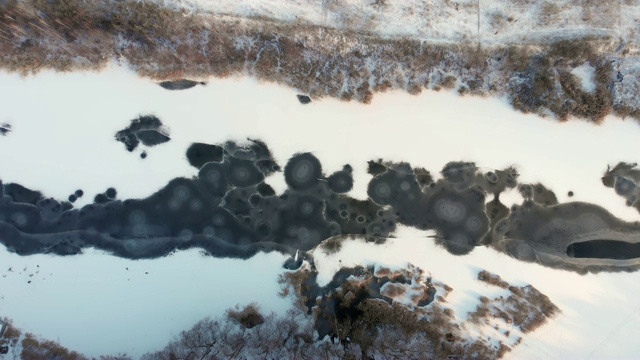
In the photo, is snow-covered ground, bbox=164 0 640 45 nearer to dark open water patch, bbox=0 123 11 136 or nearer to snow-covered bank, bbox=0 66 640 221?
snow-covered bank, bbox=0 66 640 221

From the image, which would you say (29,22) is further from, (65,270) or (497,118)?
(497,118)

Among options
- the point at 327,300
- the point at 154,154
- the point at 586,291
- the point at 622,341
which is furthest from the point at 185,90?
the point at 622,341

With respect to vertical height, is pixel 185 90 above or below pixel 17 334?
above

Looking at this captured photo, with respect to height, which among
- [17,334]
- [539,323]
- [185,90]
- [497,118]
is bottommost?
[17,334]

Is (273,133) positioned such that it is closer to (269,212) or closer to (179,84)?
(269,212)

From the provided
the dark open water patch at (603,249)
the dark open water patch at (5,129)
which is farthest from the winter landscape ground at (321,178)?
the dark open water patch at (5,129)

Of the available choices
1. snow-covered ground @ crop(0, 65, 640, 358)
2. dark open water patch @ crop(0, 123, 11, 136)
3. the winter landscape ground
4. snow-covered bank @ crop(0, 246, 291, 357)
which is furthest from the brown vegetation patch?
dark open water patch @ crop(0, 123, 11, 136)
